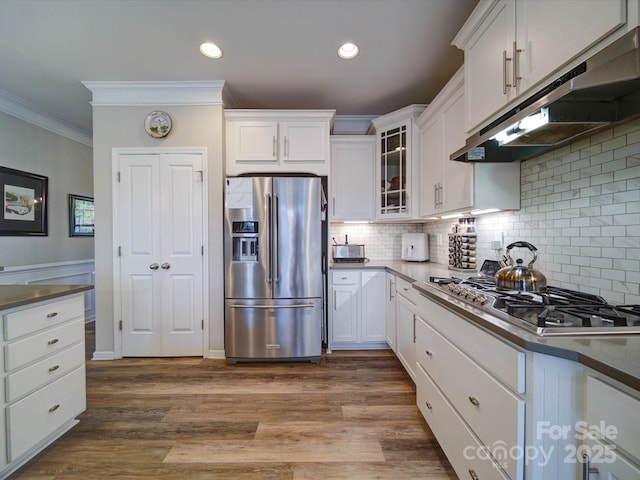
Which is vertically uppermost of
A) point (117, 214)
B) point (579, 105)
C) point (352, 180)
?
point (352, 180)

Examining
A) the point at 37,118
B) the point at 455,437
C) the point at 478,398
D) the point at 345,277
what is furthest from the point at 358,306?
the point at 37,118

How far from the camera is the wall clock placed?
2.69 m

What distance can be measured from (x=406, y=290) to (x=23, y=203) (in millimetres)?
4217

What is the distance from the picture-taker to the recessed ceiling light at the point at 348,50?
214 cm

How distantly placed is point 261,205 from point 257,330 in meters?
1.19

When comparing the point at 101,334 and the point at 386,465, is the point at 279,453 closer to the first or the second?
the point at 386,465

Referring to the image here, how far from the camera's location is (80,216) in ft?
12.5

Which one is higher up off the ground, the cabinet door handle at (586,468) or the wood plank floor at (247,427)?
the cabinet door handle at (586,468)

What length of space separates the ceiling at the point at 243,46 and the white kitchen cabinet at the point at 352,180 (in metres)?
0.49

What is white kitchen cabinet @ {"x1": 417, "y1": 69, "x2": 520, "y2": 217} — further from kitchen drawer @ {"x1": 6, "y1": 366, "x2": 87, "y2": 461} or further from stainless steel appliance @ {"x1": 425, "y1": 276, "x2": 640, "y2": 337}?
kitchen drawer @ {"x1": 6, "y1": 366, "x2": 87, "y2": 461}

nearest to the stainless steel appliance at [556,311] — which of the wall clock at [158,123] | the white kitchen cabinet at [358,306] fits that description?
Answer: the white kitchen cabinet at [358,306]

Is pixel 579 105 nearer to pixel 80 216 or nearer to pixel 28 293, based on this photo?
pixel 28 293

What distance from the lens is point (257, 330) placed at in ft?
8.53

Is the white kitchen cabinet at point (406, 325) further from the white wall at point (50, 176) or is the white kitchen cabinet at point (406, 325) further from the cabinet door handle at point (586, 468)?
the white wall at point (50, 176)
